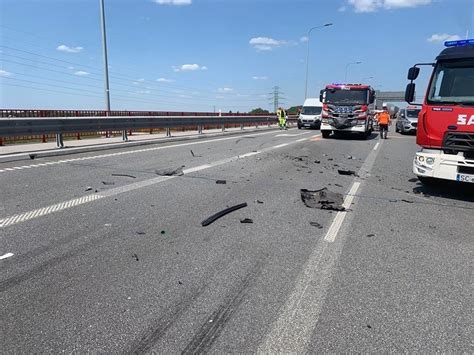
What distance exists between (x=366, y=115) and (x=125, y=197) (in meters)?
17.7

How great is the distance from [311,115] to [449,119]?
90.0 ft

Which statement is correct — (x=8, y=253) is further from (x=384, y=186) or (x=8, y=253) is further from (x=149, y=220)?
(x=384, y=186)

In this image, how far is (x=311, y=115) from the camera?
1345 inches

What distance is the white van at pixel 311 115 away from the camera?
33.9 meters

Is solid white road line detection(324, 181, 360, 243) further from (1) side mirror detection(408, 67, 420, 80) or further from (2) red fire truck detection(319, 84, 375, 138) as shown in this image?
(2) red fire truck detection(319, 84, 375, 138)

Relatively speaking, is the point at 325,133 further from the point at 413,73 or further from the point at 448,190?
the point at 448,190

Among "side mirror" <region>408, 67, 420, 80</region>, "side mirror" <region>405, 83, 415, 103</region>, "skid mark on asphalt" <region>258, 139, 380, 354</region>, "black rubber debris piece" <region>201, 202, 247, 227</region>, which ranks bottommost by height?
"skid mark on asphalt" <region>258, 139, 380, 354</region>

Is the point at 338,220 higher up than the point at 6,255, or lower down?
lower down

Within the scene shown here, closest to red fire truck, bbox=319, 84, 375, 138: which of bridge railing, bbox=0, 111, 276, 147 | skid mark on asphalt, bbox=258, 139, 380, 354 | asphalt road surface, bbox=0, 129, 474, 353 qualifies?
bridge railing, bbox=0, 111, 276, 147

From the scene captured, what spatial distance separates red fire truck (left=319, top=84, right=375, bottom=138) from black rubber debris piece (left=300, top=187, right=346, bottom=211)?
14587 mm

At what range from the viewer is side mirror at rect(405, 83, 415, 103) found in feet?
29.8

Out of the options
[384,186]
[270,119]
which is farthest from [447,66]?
[270,119]

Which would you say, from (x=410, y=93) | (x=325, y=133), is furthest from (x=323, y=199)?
(x=325, y=133)

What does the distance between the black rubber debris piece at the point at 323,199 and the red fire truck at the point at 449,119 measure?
1.71 m
